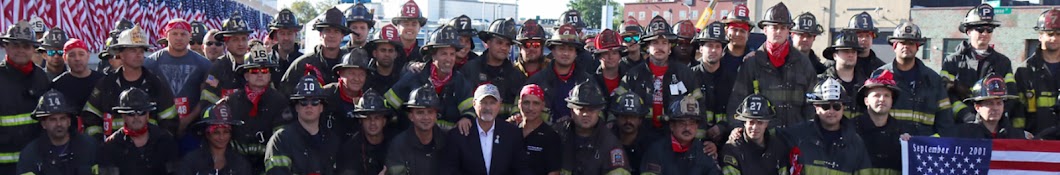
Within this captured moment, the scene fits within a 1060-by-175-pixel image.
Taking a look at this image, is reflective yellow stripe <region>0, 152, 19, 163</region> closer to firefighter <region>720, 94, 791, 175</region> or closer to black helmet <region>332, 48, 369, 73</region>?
black helmet <region>332, 48, 369, 73</region>

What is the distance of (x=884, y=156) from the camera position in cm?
818

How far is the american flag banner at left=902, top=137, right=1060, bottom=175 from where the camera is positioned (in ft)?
26.5

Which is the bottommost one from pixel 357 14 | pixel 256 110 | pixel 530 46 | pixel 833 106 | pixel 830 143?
pixel 830 143

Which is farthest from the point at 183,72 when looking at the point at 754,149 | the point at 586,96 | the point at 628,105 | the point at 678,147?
the point at 754,149

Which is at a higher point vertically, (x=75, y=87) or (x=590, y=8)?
(x=590, y=8)

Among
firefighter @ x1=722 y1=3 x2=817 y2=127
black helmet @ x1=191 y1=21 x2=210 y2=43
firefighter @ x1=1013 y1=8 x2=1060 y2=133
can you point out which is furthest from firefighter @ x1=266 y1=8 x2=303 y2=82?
firefighter @ x1=1013 y1=8 x2=1060 y2=133

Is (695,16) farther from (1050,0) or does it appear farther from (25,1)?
(25,1)

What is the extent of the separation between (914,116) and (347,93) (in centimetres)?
478

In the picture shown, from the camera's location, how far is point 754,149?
805 cm

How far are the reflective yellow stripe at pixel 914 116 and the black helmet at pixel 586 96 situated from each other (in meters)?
2.62

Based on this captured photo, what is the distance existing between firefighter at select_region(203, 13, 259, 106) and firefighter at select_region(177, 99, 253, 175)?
0.72 metres

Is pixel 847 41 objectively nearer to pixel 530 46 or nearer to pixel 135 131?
pixel 530 46

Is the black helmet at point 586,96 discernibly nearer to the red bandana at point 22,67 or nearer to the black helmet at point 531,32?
the black helmet at point 531,32

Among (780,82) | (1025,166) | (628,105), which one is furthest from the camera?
(780,82)
